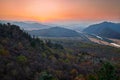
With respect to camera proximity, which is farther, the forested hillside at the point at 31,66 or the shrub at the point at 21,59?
the shrub at the point at 21,59

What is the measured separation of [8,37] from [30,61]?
44.6 meters

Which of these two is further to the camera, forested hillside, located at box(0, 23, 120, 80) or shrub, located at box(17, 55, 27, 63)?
shrub, located at box(17, 55, 27, 63)

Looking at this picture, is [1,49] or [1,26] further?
[1,26]

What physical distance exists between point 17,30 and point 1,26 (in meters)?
14.0

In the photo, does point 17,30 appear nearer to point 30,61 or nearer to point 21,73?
point 30,61

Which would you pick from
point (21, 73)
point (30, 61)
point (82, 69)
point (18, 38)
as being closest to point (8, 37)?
point (18, 38)

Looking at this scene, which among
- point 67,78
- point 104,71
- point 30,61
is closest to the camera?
point 104,71

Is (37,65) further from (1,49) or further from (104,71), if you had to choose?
(104,71)

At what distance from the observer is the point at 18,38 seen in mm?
173375

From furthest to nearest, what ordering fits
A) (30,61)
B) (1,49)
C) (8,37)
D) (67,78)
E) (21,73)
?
1. (8,37)
2. (1,49)
3. (30,61)
4. (67,78)
5. (21,73)

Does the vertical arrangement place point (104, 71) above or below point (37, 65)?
above

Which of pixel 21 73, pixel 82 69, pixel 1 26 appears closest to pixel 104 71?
pixel 21 73

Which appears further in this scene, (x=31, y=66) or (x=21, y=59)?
(x=21, y=59)

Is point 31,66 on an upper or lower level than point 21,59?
lower
